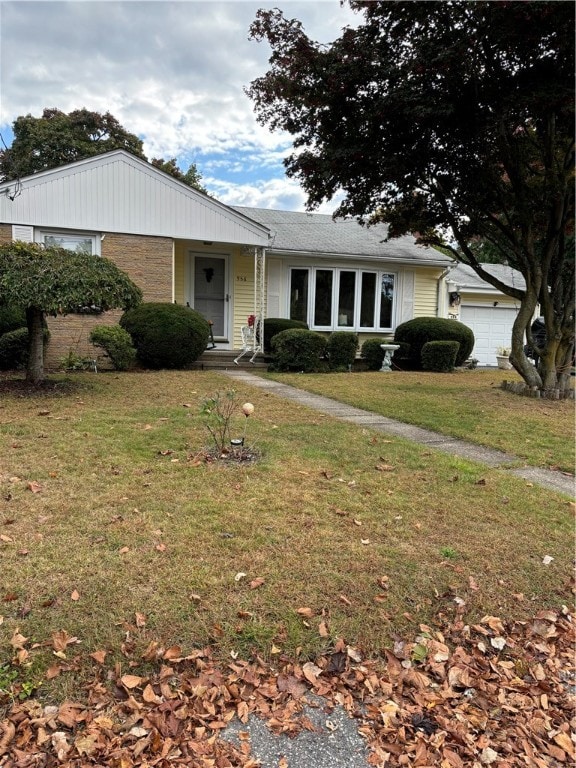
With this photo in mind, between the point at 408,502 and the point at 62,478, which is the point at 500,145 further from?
the point at 62,478

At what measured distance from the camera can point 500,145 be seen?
8.41m

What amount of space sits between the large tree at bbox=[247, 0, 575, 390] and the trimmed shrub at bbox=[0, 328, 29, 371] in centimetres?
602

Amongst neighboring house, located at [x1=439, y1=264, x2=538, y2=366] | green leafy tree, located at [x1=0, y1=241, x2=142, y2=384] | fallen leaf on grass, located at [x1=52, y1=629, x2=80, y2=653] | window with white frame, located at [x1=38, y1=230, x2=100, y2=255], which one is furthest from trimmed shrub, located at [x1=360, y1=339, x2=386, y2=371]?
fallen leaf on grass, located at [x1=52, y1=629, x2=80, y2=653]

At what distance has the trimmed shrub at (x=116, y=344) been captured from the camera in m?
10.2

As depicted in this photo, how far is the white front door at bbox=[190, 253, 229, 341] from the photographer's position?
46.4ft

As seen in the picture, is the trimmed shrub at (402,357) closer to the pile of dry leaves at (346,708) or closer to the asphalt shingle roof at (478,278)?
the asphalt shingle roof at (478,278)

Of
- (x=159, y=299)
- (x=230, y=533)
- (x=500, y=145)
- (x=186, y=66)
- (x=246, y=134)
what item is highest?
(x=246, y=134)

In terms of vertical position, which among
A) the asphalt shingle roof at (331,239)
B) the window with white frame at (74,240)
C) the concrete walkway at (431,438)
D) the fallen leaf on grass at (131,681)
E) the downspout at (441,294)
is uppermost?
the asphalt shingle roof at (331,239)

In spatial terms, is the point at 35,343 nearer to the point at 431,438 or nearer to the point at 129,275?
the point at 129,275

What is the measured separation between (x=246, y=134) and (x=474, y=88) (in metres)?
7.83

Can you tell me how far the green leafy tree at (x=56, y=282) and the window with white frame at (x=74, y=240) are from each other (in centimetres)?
480

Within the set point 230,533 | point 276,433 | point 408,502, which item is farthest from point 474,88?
point 230,533

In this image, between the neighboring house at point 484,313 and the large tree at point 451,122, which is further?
the neighboring house at point 484,313

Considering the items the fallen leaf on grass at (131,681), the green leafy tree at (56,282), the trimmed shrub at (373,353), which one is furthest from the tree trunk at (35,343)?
the trimmed shrub at (373,353)
